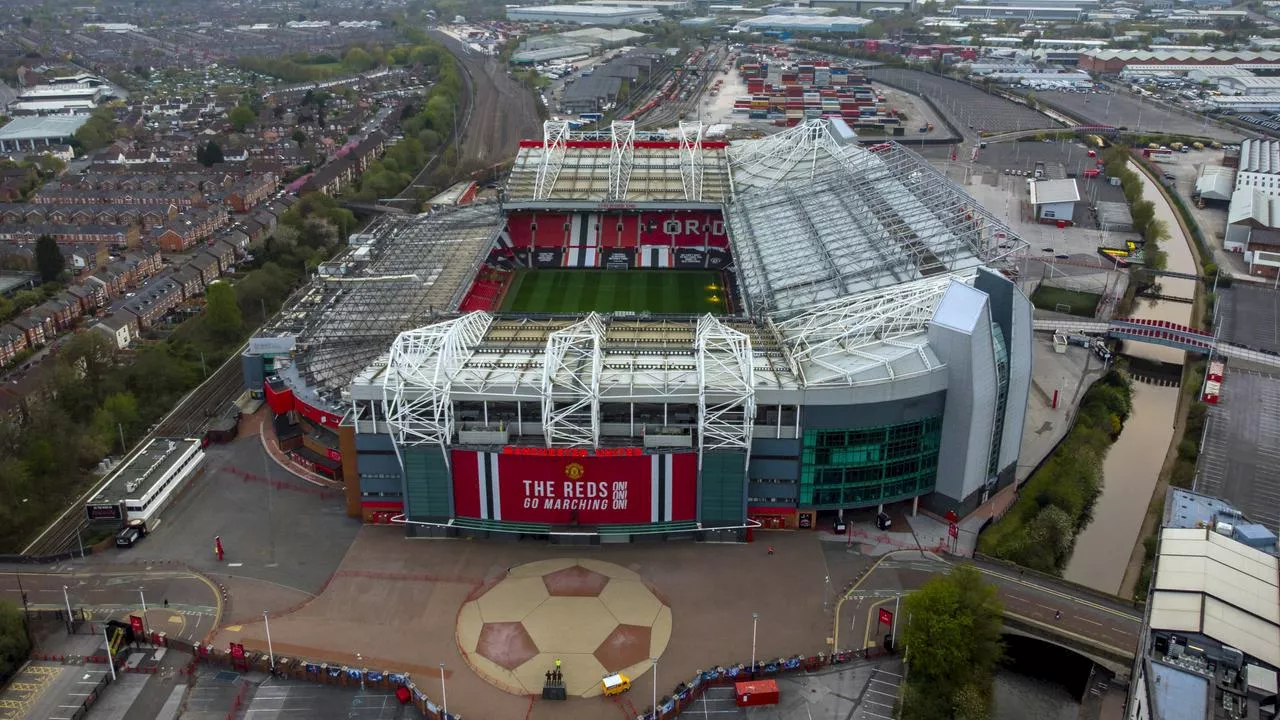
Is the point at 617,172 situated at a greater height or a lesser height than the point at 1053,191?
greater

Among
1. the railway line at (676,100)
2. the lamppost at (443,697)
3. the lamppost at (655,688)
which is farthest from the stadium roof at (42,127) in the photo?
the lamppost at (655,688)

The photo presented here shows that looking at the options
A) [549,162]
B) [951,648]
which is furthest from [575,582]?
[549,162]

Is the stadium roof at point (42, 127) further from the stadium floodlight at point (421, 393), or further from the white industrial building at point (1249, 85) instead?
the white industrial building at point (1249, 85)

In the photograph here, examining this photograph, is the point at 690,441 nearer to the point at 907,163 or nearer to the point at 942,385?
the point at 942,385

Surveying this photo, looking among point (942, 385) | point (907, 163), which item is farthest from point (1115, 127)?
point (942, 385)

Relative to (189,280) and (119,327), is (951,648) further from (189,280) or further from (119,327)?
(189,280)
